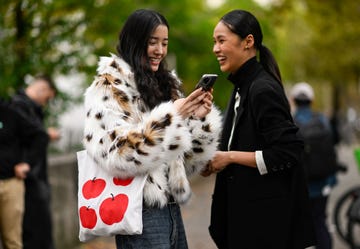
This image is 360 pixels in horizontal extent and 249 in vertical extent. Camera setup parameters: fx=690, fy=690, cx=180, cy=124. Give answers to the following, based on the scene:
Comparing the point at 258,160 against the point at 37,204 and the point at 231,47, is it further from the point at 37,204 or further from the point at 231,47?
the point at 37,204

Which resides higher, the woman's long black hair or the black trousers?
the woman's long black hair

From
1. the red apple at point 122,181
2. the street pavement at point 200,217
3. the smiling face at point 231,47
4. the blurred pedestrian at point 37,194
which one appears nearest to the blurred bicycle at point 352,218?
the street pavement at point 200,217

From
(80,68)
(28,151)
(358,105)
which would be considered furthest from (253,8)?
(358,105)

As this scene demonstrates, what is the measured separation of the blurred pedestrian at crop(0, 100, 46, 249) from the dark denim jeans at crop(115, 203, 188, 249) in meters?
2.71

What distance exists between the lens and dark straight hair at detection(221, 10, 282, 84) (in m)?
3.71

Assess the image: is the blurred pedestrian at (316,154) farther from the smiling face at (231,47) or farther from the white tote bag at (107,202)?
the white tote bag at (107,202)

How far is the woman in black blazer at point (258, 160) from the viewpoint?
3574 millimetres

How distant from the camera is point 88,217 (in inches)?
133

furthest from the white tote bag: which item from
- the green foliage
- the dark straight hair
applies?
the green foliage

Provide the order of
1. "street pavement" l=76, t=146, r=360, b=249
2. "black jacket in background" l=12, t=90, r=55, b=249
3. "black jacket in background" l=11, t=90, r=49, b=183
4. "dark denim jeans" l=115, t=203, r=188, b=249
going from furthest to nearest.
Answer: "street pavement" l=76, t=146, r=360, b=249, "black jacket in background" l=12, t=90, r=55, b=249, "black jacket in background" l=11, t=90, r=49, b=183, "dark denim jeans" l=115, t=203, r=188, b=249

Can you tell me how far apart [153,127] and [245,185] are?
2.15ft

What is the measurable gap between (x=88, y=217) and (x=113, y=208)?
0.52ft

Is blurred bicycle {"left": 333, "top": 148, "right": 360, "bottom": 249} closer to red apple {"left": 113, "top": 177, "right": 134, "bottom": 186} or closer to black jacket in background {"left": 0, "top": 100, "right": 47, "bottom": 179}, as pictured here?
black jacket in background {"left": 0, "top": 100, "right": 47, "bottom": 179}

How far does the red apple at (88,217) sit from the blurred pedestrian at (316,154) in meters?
3.70
